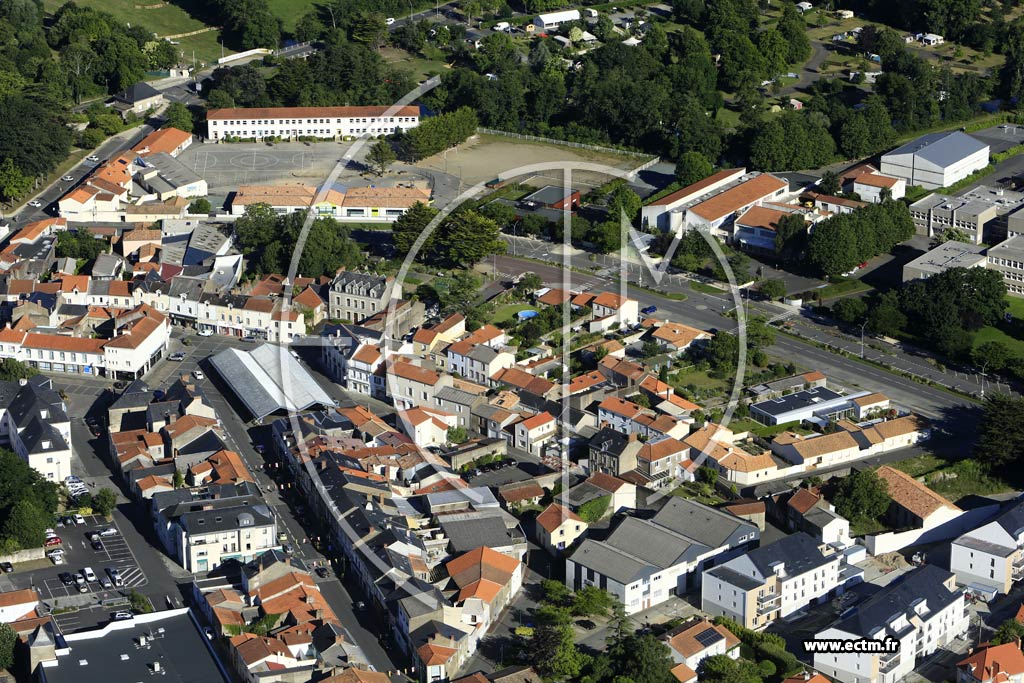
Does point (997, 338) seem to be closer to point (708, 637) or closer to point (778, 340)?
point (778, 340)

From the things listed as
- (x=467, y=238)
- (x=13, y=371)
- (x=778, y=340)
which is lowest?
(x=778, y=340)

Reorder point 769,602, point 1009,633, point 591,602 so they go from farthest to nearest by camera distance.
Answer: point 769,602, point 591,602, point 1009,633

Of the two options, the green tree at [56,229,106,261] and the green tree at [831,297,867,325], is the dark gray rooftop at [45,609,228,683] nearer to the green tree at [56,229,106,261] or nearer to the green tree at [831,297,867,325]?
the green tree at [56,229,106,261]

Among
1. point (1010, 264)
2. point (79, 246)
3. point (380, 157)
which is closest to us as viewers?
point (1010, 264)

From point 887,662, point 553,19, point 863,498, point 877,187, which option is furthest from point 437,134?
point 887,662

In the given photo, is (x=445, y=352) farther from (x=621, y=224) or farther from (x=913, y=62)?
(x=913, y=62)

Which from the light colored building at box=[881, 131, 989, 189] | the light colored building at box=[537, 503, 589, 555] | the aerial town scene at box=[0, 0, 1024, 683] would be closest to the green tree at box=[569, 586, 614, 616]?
the aerial town scene at box=[0, 0, 1024, 683]
